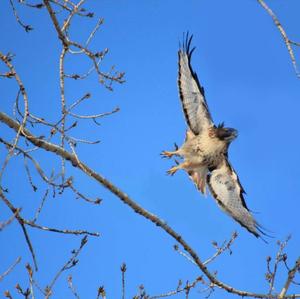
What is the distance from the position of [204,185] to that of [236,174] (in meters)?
0.63

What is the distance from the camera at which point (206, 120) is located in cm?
973

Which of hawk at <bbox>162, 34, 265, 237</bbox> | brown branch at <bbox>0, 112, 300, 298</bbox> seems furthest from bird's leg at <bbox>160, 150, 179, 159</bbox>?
brown branch at <bbox>0, 112, 300, 298</bbox>

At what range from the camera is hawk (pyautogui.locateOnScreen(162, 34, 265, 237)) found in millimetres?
9500

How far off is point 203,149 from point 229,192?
2.91 feet

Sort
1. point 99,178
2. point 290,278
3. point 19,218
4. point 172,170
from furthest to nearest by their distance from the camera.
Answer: point 172,170
point 290,278
point 99,178
point 19,218

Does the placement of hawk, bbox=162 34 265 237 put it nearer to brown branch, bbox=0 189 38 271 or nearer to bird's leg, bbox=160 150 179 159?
bird's leg, bbox=160 150 179 159

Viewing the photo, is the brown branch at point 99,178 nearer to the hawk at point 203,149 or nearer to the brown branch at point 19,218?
the brown branch at point 19,218

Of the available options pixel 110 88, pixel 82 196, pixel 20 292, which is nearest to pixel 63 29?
pixel 110 88

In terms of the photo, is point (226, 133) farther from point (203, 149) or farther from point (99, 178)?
point (99, 178)

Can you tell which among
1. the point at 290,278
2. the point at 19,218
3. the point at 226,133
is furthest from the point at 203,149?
the point at 19,218

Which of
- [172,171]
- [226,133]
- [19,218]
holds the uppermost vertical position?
[226,133]

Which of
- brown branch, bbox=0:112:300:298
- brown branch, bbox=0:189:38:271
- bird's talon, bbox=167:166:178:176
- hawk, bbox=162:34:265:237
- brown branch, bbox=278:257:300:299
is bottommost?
brown branch, bbox=0:189:38:271

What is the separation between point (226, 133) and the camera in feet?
31.5

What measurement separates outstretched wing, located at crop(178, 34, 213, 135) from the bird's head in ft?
1.02
